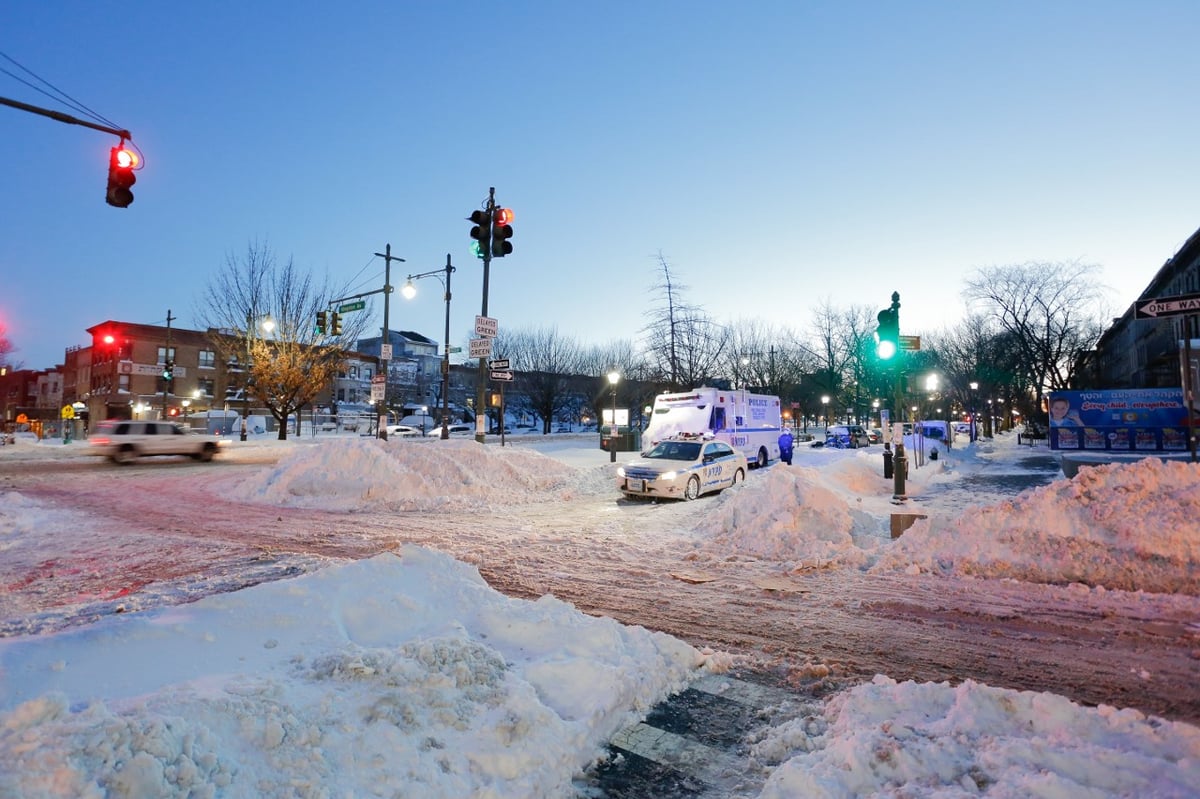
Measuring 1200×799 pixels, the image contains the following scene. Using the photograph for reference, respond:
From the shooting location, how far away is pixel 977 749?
341cm

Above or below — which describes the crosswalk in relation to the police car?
below

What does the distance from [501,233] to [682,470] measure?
7052 millimetres

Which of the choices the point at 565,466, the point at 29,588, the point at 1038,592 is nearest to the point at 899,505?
the point at 1038,592

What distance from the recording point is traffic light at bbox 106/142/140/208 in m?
10.1

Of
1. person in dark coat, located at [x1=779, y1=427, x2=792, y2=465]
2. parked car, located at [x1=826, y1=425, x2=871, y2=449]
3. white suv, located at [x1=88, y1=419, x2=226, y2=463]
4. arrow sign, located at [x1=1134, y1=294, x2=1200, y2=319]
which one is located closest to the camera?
arrow sign, located at [x1=1134, y1=294, x2=1200, y2=319]

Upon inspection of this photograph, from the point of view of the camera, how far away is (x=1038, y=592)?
696cm

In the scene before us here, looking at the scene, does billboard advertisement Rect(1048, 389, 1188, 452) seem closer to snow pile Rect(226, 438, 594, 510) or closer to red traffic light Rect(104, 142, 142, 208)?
snow pile Rect(226, 438, 594, 510)

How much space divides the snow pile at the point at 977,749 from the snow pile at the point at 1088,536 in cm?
422

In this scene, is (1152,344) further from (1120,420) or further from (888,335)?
(888,335)

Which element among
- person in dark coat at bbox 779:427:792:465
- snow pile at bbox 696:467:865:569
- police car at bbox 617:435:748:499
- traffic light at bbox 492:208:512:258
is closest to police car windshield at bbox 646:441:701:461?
police car at bbox 617:435:748:499

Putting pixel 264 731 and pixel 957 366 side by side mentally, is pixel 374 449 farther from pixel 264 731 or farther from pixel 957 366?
pixel 957 366

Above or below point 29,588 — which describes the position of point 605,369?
above

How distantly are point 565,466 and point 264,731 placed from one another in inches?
659

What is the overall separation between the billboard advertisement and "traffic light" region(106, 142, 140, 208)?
34.9 meters
